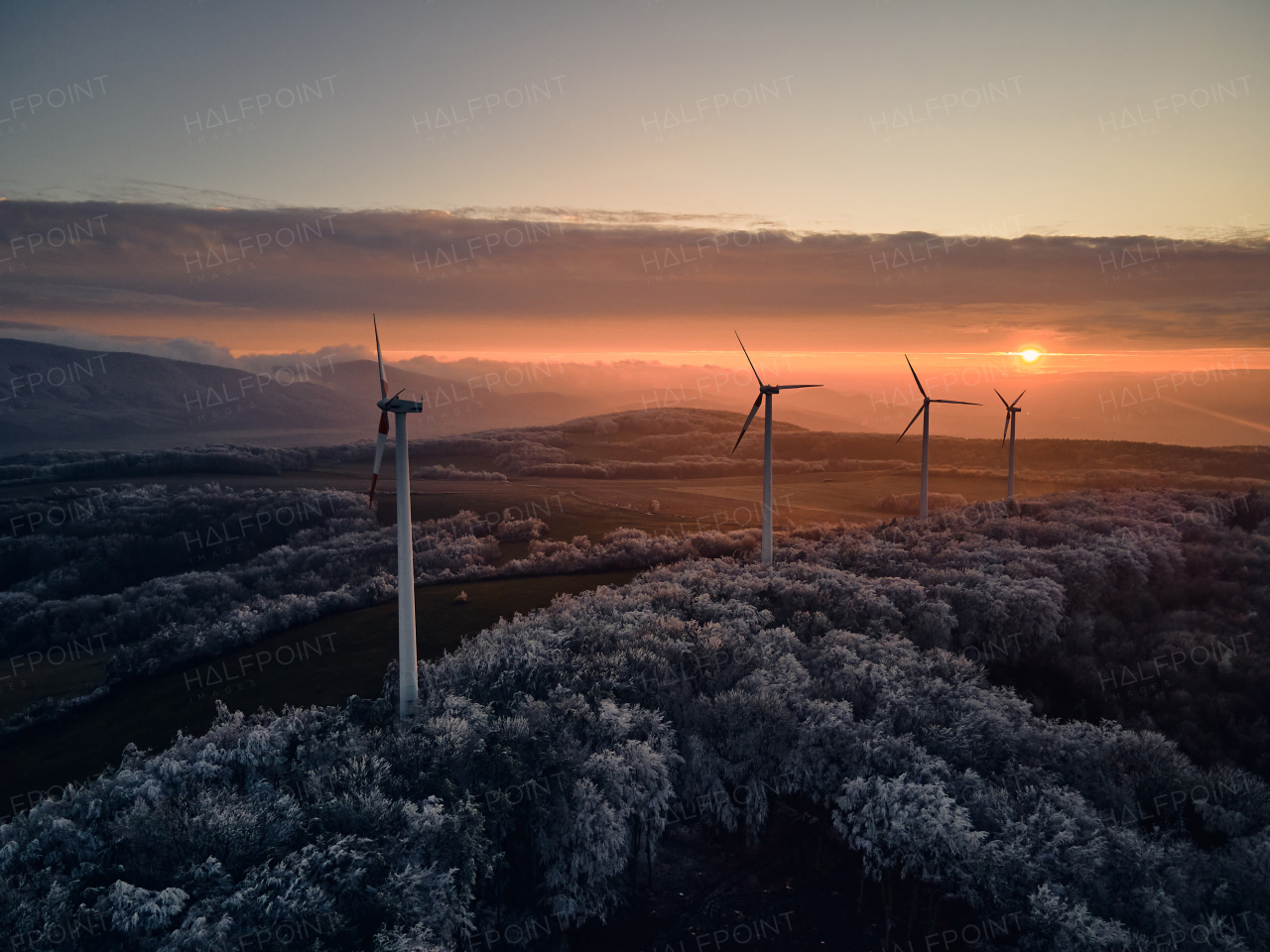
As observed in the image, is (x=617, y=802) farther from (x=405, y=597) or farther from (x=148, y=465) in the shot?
(x=148, y=465)

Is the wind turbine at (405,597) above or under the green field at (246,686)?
above

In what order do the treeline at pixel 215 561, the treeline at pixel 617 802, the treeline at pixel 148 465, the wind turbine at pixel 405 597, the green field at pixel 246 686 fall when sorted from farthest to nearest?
the treeline at pixel 148 465, the treeline at pixel 215 561, the green field at pixel 246 686, the wind turbine at pixel 405 597, the treeline at pixel 617 802

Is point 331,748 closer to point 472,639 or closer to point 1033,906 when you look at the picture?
point 472,639

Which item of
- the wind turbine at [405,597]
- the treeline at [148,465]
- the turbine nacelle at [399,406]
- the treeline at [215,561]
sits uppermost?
the turbine nacelle at [399,406]

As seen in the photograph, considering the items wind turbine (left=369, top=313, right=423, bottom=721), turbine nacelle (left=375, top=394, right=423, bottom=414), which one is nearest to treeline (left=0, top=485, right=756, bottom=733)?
wind turbine (left=369, top=313, right=423, bottom=721)

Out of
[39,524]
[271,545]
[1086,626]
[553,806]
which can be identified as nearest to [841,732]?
[553,806]

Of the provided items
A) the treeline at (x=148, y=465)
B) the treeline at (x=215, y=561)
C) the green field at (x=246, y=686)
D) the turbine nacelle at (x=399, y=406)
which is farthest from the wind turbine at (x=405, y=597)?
the treeline at (x=148, y=465)

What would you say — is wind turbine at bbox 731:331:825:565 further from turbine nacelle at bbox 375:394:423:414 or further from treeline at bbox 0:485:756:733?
turbine nacelle at bbox 375:394:423:414

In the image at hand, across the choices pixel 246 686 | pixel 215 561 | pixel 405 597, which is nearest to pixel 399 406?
pixel 405 597

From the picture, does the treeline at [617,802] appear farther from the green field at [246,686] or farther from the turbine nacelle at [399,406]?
the turbine nacelle at [399,406]
